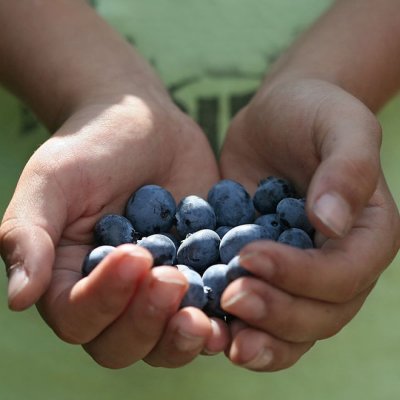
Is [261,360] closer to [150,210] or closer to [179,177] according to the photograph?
[150,210]

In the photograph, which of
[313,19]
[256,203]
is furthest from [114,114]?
[313,19]

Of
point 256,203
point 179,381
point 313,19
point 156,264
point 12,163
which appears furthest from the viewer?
point 313,19

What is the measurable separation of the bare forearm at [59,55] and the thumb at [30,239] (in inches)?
16.7

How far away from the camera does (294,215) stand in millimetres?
1081

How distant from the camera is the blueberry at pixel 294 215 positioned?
108cm

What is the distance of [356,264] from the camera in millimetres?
957

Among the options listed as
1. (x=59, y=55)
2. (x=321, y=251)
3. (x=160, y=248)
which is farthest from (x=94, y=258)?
(x=59, y=55)

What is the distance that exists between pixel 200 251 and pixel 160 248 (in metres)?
0.06

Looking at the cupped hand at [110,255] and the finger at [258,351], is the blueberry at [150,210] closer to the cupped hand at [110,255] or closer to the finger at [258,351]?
the cupped hand at [110,255]

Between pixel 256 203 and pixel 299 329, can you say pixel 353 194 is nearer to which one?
pixel 299 329

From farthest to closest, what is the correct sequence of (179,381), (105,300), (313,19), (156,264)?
(313,19), (179,381), (156,264), (105,300)

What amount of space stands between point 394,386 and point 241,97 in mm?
681

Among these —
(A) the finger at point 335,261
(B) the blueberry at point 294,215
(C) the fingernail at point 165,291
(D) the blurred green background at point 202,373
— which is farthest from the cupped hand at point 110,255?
(D) the blurred green background at point 202,373

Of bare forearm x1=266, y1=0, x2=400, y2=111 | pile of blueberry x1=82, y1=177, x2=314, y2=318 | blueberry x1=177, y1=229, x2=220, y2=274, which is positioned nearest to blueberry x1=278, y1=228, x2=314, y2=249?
pile of blueberry x1=82, y1=177, x2=314, y2=318
